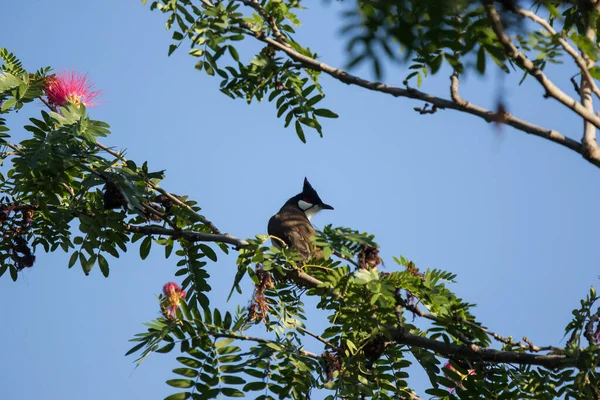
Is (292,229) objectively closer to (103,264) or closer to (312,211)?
(103,264)

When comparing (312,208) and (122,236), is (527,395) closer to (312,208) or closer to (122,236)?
(122,236)

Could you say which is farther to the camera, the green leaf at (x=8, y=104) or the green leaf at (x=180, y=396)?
the green leaf at (x=8, y=104)

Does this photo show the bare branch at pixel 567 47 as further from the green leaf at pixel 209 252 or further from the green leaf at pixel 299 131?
the green leaf at pixel 209 252

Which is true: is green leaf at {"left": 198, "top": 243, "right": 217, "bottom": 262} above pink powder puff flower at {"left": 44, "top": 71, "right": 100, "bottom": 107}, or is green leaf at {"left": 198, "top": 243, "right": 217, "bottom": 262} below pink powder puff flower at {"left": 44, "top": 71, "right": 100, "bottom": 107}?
below

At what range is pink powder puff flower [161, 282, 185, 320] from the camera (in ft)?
13.8

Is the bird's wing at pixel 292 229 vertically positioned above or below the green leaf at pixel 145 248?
above

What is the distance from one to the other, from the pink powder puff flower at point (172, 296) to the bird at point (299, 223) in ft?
2.49

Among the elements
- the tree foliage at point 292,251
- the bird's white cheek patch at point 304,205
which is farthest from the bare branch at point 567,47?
the bird's white cheek patch at point 304,205

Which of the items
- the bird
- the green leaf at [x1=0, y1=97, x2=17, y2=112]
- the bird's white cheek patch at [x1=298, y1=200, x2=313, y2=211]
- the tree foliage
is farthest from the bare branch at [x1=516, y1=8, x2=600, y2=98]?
the bird's white cheek patch at [x1=298, y1=200, x2=313, y2=211]

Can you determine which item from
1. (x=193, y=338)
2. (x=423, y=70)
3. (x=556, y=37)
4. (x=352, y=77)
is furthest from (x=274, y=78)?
(x=556, y=37)

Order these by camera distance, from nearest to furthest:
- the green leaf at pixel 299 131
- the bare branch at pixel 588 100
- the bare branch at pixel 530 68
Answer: the bare branch at pixel 530 68, the bare branch at pixel 588 100, the green leaf at pixel 299 131

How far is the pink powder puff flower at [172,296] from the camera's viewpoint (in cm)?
421

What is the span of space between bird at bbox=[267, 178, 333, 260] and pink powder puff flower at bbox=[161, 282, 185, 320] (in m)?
0.76

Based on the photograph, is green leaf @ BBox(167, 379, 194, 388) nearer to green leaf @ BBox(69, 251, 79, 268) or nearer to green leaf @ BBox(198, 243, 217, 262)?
green leaf @ BBox(198, 243, 217, 262)
